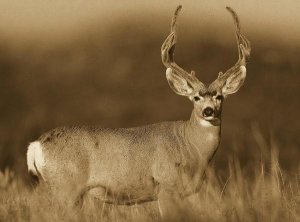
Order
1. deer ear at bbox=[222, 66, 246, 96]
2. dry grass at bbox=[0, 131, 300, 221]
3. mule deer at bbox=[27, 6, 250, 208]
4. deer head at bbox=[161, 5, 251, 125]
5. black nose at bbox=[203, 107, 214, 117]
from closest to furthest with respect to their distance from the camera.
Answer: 1. dry grass at bbox=[0, 131, 300, 221]
2. mule deer at bbox=[27, 6, 250, 208]
3. black nose at bbox=[203, 107, 214, 117]
4. deer head at bbox=[161, 5, 251, 125]
5. deer ear at bbox=[222, 66, 246, 96]

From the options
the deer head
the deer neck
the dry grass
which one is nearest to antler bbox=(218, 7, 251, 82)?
the deer head

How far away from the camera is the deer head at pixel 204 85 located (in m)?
10.0

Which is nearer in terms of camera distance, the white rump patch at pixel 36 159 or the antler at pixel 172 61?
the white rump patch at pixel 36 159

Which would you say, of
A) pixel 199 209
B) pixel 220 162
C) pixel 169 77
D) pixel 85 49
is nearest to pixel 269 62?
pixel 85 49

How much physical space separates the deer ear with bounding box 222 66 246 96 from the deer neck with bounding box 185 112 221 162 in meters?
0.41

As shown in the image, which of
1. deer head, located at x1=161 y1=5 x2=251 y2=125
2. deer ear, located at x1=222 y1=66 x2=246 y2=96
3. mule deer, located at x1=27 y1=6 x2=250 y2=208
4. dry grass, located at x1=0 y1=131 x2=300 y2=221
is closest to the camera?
dry grass, located at x1=0 y1=131 x2=300 y2=221

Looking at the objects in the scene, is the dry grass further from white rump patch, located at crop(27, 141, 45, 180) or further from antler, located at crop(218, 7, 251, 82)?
antler, located at crop(218, 7, 251, 82)

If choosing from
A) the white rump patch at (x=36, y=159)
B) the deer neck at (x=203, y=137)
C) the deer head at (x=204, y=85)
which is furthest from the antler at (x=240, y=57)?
the white rump patch at (x=36, y=159)

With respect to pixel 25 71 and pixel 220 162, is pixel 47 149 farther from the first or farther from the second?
pixel 25 71

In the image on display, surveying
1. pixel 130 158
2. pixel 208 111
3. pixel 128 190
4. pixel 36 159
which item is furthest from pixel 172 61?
pixel 36 159

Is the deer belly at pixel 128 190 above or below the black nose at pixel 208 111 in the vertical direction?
below

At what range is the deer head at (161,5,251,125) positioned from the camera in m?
10.0

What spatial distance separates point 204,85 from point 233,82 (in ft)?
1.19

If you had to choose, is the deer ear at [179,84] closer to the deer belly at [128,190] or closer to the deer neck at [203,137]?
the deer neck at [203,137]
